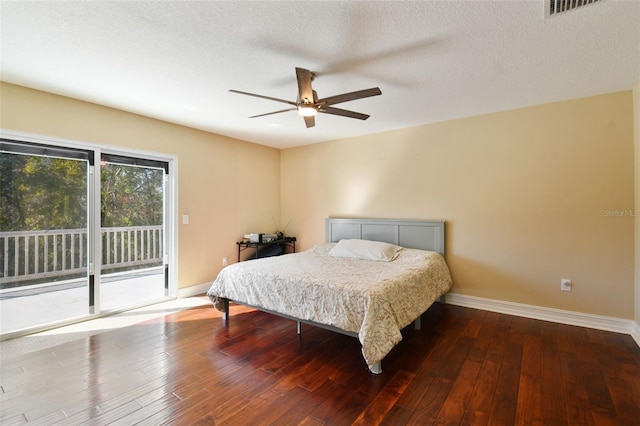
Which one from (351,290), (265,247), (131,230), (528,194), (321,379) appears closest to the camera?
(321,379)

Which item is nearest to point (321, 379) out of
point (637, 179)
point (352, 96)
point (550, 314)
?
point (352, 96)

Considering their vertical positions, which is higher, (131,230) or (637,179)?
(637,179)

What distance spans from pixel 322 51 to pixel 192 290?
11.8 feet

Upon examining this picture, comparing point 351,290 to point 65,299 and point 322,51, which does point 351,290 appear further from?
point 65,299

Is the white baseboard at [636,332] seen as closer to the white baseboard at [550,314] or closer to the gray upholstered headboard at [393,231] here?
the white baseboard at [550,314]

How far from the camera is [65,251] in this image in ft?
10.4

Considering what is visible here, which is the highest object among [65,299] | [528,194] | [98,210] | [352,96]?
[352,96]

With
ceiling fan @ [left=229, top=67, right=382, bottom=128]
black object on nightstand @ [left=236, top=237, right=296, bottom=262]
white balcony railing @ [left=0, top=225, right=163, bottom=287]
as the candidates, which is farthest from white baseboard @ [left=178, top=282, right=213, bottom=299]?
ceiling fan @ [left=229, top=67, right=382, bottom=128]

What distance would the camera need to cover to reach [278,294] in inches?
108

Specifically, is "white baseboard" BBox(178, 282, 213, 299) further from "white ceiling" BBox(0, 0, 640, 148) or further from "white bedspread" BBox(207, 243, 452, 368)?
"white ceiling" BBox(0, 0, 640, 148)

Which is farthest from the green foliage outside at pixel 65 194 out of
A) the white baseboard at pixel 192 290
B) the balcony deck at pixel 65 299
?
the white baseboard at pixel 192 290

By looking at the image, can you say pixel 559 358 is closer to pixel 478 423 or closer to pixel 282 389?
pixel 478 423

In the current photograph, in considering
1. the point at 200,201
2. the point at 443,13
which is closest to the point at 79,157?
the point at 200,201

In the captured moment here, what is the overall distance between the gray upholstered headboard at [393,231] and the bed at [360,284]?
13mm
